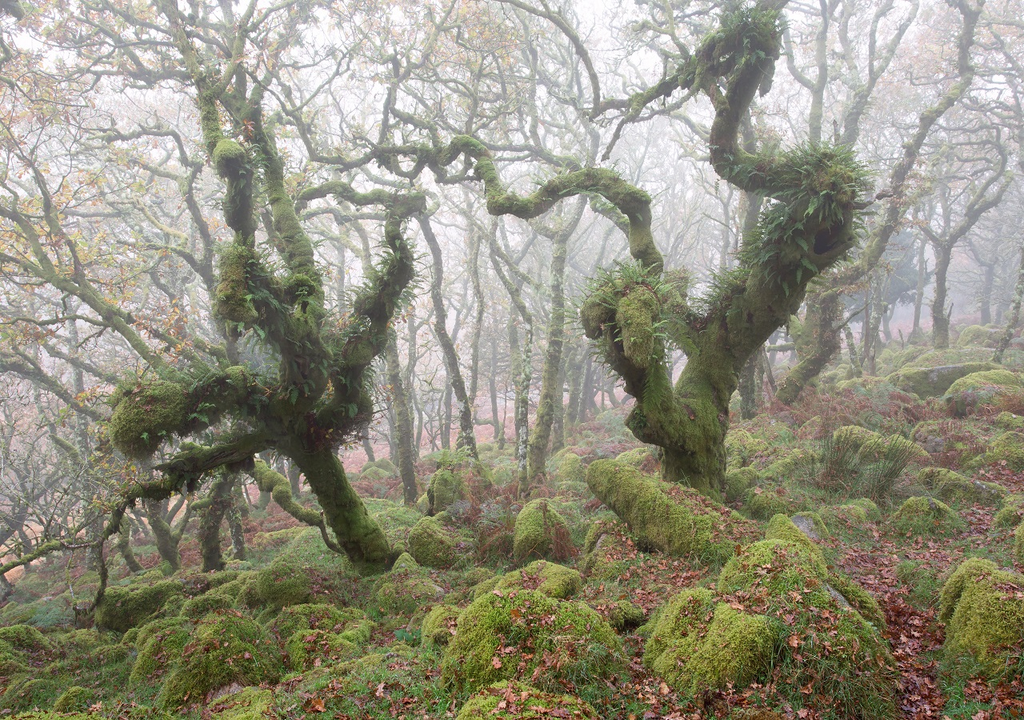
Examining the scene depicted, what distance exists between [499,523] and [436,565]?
53.1 inches

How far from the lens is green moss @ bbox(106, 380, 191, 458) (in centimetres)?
627

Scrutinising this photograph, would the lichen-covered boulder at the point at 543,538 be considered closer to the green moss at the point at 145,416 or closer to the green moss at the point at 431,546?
the green moss at the point at 431,546

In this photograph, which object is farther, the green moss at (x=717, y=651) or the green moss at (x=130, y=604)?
the green moss at (x=130, y=604)

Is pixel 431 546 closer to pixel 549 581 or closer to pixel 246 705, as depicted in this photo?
pixel 549 581

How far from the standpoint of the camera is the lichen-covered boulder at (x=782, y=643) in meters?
3.61

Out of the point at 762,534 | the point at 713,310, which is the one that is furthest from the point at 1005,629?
the point at 713,310


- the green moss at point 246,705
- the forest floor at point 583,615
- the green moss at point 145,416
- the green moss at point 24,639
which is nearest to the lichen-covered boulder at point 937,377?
the forest floor at point 583,615

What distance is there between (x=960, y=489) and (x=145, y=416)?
10.7 m

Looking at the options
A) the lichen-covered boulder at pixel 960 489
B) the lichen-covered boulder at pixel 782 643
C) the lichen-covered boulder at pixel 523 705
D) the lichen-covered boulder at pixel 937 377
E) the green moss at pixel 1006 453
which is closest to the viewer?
the lichen-covered boulder at pixel 523 705

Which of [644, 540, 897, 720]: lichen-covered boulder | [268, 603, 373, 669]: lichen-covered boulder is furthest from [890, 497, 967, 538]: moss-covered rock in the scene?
[268, 603, 373, 669]: lichen-covered boulder

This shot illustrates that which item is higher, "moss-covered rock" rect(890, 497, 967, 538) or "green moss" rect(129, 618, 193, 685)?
"moss-covered rock" rect(890, 497, 967, 538)

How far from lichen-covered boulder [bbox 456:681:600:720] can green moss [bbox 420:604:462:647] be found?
1525 millimetres

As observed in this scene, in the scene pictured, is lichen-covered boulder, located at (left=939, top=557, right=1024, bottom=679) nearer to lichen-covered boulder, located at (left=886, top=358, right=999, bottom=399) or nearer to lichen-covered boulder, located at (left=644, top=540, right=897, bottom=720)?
lichen-covered boulder, located at (left=644, top=540, right=897, bottom=720)

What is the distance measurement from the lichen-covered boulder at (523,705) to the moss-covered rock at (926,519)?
18.2 ft
